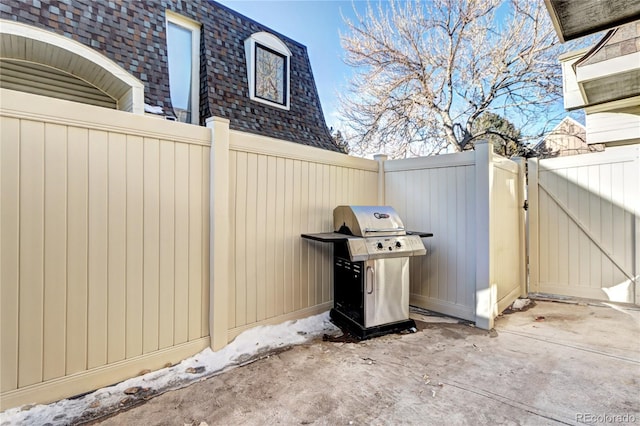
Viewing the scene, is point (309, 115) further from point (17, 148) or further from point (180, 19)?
point (17, 148)

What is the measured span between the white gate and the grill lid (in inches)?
113

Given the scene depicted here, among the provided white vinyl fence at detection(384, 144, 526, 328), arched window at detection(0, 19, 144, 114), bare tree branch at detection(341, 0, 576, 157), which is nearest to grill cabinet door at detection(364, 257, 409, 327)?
white vinyl fence at detection(384, 144, 526, 328)

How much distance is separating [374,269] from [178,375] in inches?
Answer: 76.7

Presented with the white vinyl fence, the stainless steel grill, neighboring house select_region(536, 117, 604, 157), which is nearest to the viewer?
the stainless steel grill

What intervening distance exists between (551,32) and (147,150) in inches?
368

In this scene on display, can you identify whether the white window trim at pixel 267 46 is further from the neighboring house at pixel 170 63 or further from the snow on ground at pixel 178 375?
the snow on ground at pixel 178 375

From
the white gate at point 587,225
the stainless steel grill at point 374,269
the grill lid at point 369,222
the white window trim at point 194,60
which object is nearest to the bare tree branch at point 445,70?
the white gate at point 587,225

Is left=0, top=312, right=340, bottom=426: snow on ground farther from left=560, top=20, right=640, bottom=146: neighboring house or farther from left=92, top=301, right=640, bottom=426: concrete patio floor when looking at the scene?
left=560, top=20, right=640, bottom=146: neighboring house

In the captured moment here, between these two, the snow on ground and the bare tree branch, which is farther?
the bare tree branch

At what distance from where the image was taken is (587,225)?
4.44 metres

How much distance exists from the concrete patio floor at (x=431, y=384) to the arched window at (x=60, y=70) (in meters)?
3.40

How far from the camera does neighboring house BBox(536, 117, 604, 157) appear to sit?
332 inches

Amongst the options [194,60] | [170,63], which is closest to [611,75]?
[194,60]

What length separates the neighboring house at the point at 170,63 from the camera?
3.59 meters
